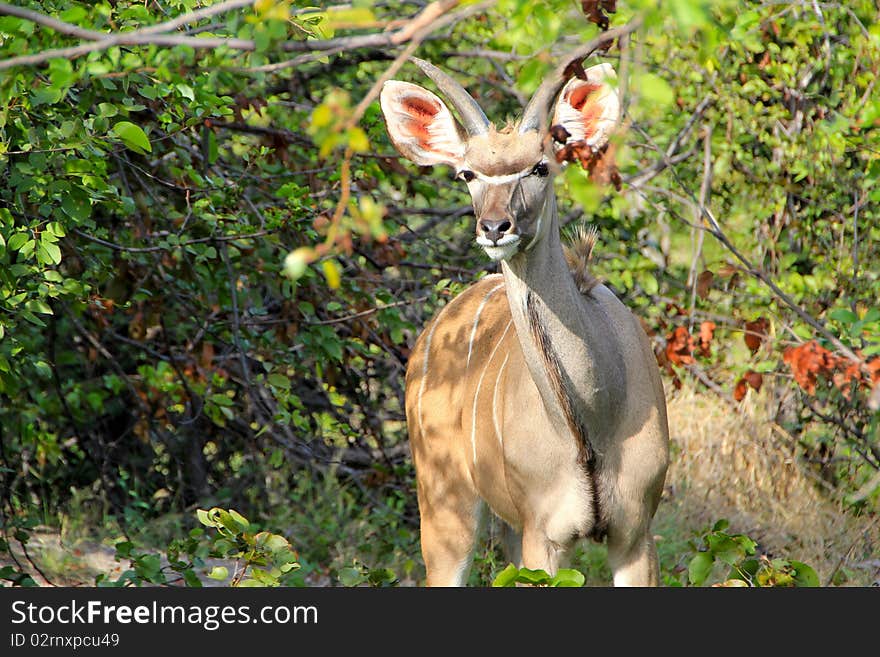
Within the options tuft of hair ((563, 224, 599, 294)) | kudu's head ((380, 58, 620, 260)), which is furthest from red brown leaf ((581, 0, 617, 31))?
tuft of hair ((563, 224, 599, 294))

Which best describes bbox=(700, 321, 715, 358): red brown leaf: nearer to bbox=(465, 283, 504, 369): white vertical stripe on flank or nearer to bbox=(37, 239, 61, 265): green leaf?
bbox=(465, 283, 504, 369): white vertical stripe on flank

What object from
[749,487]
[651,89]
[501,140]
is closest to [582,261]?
[501,140]

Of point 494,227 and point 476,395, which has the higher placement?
point 494,227

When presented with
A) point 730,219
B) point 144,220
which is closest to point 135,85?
point 144,220

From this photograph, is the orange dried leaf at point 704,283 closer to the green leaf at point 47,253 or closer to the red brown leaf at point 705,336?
the red brown leaf at point 705,336

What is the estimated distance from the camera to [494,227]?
10.0 feet

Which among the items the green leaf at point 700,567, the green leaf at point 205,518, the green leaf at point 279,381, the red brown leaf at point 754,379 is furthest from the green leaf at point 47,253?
the red brown leaf at point 754,379

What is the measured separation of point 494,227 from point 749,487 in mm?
2947

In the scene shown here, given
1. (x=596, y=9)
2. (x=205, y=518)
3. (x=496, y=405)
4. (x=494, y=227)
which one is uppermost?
(x=596, y=9)

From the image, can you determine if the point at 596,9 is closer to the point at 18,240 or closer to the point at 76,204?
the point at 76,204

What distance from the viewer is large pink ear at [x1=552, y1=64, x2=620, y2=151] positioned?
3381 millimetres

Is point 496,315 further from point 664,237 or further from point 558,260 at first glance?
point 664,237

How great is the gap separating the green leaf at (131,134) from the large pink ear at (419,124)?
0.64 m

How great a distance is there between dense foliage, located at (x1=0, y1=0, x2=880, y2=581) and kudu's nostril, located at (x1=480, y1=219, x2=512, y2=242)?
792 mm
